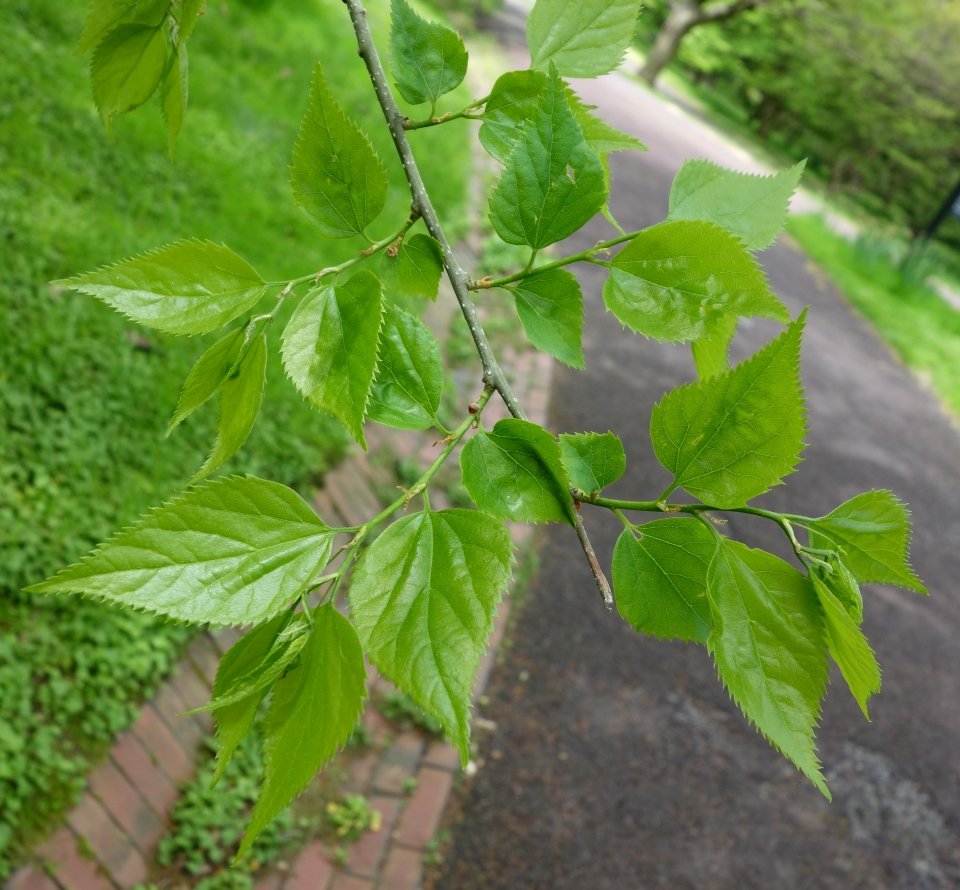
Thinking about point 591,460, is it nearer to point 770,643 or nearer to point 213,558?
point 770,643

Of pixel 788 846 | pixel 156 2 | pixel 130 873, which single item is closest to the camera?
pixel 156 2

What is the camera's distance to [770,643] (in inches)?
22.6

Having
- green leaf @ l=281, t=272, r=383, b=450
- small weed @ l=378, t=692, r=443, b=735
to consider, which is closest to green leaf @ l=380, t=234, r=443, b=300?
green leaf @ l=281, t=272, r=383, b=450

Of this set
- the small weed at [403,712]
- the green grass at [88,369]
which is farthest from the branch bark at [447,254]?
the small weed at [403,712]

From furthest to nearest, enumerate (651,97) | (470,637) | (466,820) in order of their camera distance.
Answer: (651,97) → (466,820) → (470,637)

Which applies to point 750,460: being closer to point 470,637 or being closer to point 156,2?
point 470,637

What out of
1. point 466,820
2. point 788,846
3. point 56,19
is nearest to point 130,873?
point 466,820

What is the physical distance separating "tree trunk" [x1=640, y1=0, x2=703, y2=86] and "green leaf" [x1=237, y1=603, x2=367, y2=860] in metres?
18.8

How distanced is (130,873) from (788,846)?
2.85m

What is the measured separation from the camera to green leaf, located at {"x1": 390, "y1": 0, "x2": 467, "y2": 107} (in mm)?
784

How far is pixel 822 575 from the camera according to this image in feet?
1.93

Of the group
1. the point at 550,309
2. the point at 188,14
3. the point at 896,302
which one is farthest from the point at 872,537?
the point at 896,302

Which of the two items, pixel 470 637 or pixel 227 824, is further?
pixel 227 824

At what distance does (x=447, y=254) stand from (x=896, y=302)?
11.3 metres
